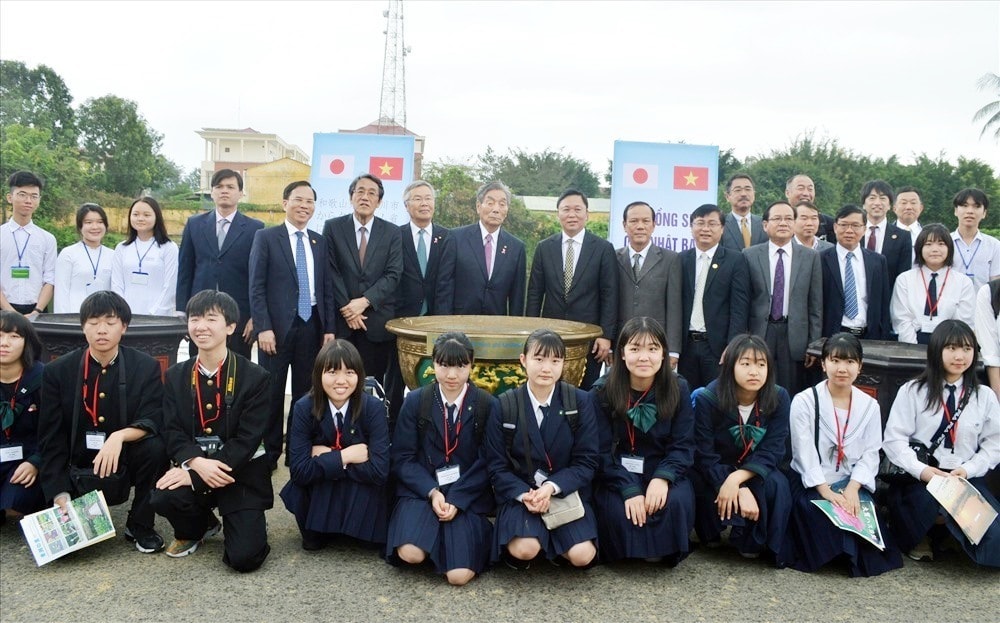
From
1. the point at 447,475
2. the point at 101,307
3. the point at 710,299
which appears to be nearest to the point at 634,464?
the point at 447,475

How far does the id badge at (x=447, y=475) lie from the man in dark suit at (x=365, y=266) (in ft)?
5.60

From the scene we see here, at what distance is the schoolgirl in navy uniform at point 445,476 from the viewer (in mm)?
3314

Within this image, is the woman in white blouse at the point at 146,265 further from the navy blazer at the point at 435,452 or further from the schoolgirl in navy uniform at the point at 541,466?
the schoolgirl in navy uniform at the point at 541,466

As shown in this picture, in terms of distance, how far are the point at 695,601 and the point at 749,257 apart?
254cm

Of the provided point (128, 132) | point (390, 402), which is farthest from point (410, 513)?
point (128, 132)


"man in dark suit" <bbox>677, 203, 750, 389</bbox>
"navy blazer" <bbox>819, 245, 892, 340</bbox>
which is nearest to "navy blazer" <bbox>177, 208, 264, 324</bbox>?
"man in dark suit" <bbox>677, 203, 750, 389</bbox>

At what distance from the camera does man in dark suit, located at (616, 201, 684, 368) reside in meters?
4.98

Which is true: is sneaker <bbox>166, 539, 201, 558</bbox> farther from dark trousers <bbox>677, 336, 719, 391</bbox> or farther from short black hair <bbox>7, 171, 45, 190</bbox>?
short black hair <bbox>7, 171, 45, 190</bbox>

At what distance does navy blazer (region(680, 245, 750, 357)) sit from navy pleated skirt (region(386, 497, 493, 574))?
7.16ft

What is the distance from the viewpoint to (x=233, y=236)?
5.12m

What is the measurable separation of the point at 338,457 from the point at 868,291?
3.50 metres

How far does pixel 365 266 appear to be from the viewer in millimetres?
5047

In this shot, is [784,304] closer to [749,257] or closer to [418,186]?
[749,257]

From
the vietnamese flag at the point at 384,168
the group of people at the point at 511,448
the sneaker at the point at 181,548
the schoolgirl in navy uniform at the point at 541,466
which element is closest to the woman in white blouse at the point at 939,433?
the group of people at the point at 511,448
